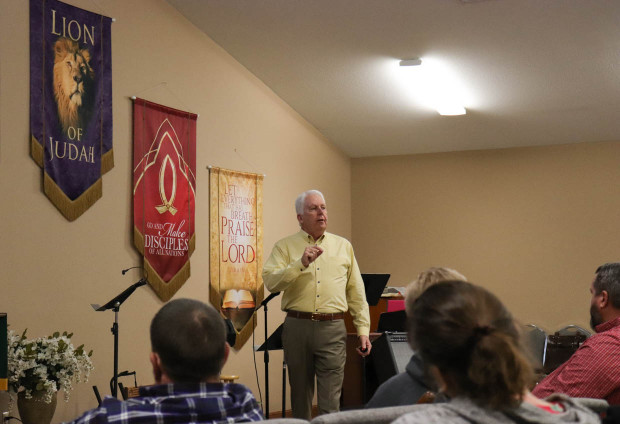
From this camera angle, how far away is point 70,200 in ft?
16.6

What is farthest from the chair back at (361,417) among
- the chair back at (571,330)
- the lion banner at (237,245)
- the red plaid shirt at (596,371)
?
the chair back at (571,330)

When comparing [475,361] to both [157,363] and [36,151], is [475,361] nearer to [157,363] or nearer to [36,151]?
[157,363]

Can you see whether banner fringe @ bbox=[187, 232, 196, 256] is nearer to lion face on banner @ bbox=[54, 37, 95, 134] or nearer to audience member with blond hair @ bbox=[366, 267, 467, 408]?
lion face on banner @ bbox=[54, 37, 95, 134]

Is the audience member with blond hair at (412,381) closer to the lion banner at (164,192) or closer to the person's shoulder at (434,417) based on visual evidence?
the person's shoulder at (434,417)

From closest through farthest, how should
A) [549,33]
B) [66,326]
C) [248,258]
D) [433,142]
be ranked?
1. [66,326]
2. [549,33]
3. [248,258]
4. [433,142]

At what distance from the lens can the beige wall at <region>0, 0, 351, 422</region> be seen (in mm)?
4727

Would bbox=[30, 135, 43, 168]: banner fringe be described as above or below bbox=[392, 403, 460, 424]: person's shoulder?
above

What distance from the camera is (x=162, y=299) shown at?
5797 mm

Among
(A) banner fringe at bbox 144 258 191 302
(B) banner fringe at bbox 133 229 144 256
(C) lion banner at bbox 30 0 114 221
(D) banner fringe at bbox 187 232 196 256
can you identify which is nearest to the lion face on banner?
(C) lion banner at bbox 30 0 114 221

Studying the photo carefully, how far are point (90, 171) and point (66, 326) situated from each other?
1054mm

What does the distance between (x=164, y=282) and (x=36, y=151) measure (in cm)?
148

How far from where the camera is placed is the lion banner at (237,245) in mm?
6453

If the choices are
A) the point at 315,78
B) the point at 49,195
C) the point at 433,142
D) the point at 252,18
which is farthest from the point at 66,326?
the point at 433,142

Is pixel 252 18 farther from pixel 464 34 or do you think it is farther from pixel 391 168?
pixel 391 168
